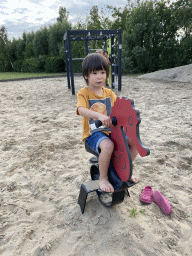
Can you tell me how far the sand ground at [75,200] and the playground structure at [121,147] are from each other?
0.20 metres

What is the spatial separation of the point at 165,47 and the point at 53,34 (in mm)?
10823

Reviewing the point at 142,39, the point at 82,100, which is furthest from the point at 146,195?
the point at 142,39

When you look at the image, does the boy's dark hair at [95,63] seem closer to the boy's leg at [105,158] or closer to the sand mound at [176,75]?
the boy's leg at [105,158]

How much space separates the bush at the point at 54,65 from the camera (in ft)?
53.9

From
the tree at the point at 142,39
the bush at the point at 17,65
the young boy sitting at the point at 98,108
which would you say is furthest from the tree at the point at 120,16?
the young boy sitting at the point at 98,108

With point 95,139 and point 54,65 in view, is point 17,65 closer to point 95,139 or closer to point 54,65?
point 54,65

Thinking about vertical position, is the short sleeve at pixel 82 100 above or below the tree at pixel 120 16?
below

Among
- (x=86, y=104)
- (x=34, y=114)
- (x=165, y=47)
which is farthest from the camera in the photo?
(x=165, y=47)

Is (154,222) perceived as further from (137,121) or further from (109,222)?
(137,121)

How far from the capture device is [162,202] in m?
1.65

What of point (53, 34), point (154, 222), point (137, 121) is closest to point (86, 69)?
point (137, 121)

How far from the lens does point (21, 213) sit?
1658 millimetres

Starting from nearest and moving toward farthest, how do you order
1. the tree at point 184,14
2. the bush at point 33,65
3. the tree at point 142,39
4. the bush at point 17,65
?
the tree at point 184,14 → the tree at point 142,39 → the bush at point 33,65 → the bush at point 17,65

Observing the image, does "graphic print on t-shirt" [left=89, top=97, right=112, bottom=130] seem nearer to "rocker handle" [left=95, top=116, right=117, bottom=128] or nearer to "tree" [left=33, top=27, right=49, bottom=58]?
"rocker handle" [left=95, top=116, right=117, bottom=128]
